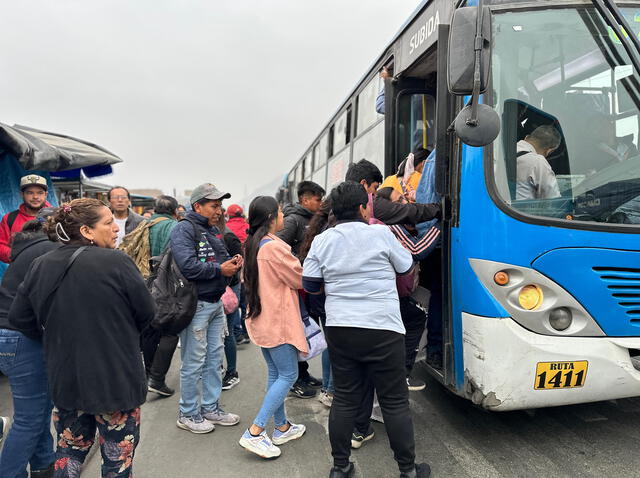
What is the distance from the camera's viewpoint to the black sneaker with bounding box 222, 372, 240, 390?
471 cm

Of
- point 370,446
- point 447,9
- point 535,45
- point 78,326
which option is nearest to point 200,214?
point 78,326

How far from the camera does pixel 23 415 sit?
8.60ft

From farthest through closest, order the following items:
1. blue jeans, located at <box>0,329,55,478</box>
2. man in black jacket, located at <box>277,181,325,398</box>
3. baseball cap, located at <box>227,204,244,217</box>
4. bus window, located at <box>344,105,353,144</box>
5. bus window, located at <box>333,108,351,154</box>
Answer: baseball cap, located at <box>227,204,244,217</box> → bus window, located at <box>333,108,351,154</box> → bus window, located at <box>344,105,353,144</box> → man in black jacket, located at <box>277,181,325,398</box> → blue jeans, located at <box>0,329,55,478</box>

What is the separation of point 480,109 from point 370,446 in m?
2.36

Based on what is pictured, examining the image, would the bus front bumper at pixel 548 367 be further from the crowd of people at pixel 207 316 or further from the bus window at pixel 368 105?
the bus window at pixel 368 105

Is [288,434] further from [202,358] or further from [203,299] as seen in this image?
[203,299]

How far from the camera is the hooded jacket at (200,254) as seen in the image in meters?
3.47

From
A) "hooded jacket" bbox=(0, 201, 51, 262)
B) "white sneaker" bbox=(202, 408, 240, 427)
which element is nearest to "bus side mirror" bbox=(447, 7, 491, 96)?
"white sneaker" bbox=(202, 408, 240, 427)

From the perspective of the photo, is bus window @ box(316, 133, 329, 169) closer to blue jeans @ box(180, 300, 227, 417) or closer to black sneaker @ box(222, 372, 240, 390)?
black sneaker @ box(222, 372, 240, 390)

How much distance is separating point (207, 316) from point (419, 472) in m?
1.87

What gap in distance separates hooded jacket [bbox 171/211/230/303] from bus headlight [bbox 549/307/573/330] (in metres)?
2.30

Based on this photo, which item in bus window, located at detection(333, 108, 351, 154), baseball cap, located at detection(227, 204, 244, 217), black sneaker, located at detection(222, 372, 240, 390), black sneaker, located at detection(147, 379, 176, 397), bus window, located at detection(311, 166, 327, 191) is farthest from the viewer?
bus window, located at detection(311, 166, 327, 191)

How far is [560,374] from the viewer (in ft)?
9.12

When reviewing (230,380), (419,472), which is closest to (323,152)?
(230,380)
